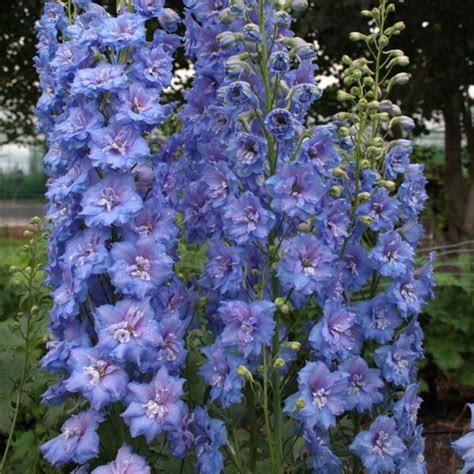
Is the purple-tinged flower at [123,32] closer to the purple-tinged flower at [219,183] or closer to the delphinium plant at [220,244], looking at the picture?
the delphinium plant at [220,244]

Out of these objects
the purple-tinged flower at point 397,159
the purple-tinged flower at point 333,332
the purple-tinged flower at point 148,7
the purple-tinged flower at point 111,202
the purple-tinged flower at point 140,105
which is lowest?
the purple-tinged flower at point 333,332

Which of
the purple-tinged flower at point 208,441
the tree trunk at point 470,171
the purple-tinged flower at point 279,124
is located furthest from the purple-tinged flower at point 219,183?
the tree trunk at point 470,171

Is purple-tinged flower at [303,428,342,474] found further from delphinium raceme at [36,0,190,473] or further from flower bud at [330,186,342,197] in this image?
flower bud at [330,186,342,197]

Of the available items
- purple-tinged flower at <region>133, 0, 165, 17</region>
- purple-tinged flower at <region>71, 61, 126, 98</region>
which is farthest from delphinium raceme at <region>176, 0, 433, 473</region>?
purple-tinged flower at <region>71, 61, 126, 98</region>

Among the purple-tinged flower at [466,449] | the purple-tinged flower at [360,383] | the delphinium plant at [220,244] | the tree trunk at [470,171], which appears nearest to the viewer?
the purple-tinged flower at [466,449]

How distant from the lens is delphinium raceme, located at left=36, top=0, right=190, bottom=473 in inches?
69.7

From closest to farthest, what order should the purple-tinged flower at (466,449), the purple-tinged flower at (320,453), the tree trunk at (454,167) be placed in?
the purple-tinged flower at (466,449), the purple-tinged flower at (320,453), the tree trunk at (454,167)

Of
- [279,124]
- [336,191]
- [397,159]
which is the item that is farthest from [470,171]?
[279,124]

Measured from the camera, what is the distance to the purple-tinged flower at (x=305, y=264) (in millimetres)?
1801

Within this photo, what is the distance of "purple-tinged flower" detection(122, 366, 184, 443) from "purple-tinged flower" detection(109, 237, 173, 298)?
18 cm

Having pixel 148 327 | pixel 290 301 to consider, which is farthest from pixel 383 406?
pixel 148 327

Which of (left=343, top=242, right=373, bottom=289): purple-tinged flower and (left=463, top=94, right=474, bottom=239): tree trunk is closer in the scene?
(left=343, top=242, right=373, bottom=289): purple-tinged flower

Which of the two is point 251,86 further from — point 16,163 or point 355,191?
point 16,163

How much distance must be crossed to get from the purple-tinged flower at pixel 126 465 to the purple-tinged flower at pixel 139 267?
0.34 m
